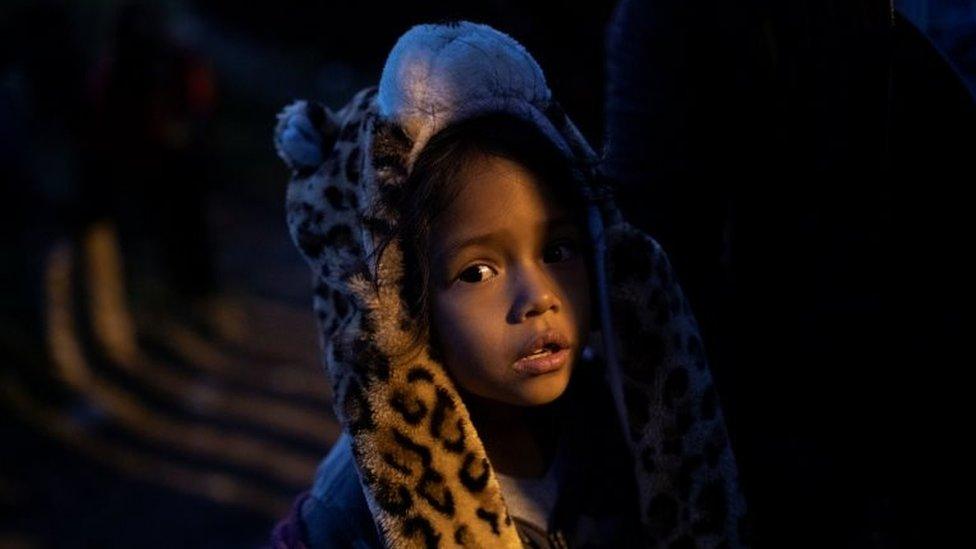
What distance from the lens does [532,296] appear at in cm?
154

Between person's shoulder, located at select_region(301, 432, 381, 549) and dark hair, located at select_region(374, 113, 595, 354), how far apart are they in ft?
0.69

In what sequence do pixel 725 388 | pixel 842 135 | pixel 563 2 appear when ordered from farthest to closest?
pixel 563 2, pixel 725 388, pixel 842 135

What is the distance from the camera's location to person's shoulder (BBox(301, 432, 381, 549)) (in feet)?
5.37

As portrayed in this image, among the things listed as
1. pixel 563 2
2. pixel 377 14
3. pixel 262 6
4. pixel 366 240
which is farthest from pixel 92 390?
pixel 262 6

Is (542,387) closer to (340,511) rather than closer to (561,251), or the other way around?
(561,251)

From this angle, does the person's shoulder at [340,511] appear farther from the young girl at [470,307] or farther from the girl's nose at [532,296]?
the girl's nose at [532,296]

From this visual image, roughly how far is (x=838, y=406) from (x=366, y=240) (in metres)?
0.68

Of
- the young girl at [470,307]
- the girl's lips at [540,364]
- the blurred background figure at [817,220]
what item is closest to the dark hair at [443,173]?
the young girl at [470,307]

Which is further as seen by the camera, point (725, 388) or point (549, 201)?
point (725, 388)

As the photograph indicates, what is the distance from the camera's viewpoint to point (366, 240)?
1.54 m

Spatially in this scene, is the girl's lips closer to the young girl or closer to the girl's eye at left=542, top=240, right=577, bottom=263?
the young girl

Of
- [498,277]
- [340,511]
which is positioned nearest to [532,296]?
[498,277]

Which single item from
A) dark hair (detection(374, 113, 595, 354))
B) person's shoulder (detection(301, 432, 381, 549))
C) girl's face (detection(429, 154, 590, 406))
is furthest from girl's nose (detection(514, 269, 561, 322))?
person's shoulder (detection(301, 432, 381, 549))

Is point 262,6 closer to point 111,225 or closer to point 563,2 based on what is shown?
point 111,225
